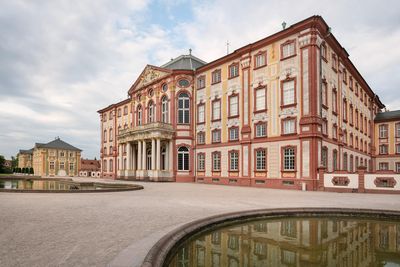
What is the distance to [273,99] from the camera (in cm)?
2775

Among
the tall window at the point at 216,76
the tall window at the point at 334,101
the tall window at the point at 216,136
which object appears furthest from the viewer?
the tall window at the point at 216,76

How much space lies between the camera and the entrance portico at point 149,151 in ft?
117

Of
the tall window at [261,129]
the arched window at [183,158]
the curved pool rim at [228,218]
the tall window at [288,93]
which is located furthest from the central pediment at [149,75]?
the curved pool rim at [228,218]

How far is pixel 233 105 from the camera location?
1259 inches

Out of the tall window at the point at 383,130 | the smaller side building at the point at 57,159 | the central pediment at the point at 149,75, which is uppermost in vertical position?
the central pediment at the point at 149,75

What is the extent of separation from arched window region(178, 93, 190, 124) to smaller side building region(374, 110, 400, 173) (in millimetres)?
32299

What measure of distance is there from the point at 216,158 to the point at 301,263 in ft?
90.9

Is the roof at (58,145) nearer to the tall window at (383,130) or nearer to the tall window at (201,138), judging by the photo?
the tall window at (201,138)

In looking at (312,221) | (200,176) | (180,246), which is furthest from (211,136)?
(180,246)

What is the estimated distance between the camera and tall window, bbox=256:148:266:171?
91.8 feet

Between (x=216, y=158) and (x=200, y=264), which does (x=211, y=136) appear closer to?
(x=216, y=158)

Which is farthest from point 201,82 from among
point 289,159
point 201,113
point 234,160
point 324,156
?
point 324,156

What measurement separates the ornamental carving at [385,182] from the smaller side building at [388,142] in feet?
102

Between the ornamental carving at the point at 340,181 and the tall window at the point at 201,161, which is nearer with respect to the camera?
the ornamental carving at the point at 340,181
